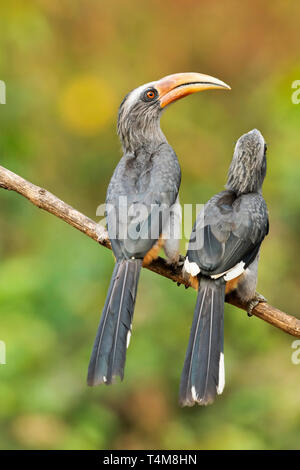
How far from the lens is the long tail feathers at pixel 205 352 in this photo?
3559mm

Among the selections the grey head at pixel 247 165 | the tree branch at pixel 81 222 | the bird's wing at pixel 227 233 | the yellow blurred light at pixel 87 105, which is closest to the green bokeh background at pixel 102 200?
the yellow blurred light at pixel 87 105

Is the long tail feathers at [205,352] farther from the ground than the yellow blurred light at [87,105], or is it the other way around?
the yellow blurred light at [87,105]

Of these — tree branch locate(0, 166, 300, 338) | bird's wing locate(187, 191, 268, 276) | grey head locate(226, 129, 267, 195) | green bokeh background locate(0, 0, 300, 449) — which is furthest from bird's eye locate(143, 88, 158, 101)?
green bokeh background locate(0, 0, 300, 449)

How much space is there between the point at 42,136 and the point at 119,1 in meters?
2.45

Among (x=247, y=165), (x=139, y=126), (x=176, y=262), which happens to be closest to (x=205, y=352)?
(x=176, y=262)

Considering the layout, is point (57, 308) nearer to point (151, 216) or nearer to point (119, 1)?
point (151, 216)

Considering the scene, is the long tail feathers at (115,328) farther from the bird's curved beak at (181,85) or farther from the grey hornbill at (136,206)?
the bird's curved beak at (181,85)

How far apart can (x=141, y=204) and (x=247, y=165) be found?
845 mm

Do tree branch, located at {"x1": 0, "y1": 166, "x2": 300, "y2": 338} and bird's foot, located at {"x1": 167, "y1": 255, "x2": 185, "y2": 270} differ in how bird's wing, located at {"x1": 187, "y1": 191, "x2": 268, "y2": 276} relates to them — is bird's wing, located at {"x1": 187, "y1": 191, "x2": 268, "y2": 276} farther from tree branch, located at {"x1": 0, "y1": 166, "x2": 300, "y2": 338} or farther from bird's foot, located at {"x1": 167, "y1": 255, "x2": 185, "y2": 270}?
tree branch, located at {"x1": 0, "y1": 166, "x2": 300, "y2": 338}

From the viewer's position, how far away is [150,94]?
4820 mm

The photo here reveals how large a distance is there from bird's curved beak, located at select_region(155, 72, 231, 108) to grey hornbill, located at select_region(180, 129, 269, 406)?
0.43 metres

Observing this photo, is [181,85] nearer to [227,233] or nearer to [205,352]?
[227,233]

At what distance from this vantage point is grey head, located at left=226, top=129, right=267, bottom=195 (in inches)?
178

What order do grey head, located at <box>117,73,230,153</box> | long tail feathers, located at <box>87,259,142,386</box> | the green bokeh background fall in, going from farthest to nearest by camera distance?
the green bokeh background → grey head, located at <box>117,73,230,153</box> → long tail feathers, located at <box>87,259,142,386</box>
